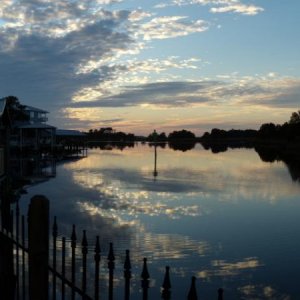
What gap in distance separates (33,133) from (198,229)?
6682 centimetres

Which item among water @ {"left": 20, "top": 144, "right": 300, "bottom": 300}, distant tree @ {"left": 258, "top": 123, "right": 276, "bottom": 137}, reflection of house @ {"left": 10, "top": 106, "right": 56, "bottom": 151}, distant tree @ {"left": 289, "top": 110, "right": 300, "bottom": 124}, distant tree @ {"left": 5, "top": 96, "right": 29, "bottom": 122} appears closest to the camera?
water @ {"left": 20, "top": 144, "right": 300, "bottom": 300}

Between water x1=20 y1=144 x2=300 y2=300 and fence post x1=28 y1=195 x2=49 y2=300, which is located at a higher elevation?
fence post x1=28 y1=195 x2=49 y2=300

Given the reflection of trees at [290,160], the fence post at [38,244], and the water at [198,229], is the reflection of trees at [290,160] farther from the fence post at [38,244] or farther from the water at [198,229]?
the fence post at [38,244]

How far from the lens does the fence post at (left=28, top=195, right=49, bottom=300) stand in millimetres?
4312

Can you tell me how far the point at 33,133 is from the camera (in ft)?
260

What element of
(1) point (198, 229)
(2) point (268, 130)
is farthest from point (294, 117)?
(1) point (198, 229)

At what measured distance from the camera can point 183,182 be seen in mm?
35750

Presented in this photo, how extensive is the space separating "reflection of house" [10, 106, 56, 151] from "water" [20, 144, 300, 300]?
127 feet

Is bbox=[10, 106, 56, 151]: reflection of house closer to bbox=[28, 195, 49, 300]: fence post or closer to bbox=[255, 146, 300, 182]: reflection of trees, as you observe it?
bbox=[255, 146, 300, 182]: reflection of trees

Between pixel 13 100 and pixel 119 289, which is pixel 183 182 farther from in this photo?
pixel 13 100

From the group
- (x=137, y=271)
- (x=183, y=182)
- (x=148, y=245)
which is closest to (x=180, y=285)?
(x=137, y=271)

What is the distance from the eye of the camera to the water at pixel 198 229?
438 inches

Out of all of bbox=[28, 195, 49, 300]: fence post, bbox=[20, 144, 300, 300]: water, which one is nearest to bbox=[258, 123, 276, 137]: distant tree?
bbox=[20, 144, 300, 300]: water

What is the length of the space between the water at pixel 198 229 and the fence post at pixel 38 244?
579 cm
